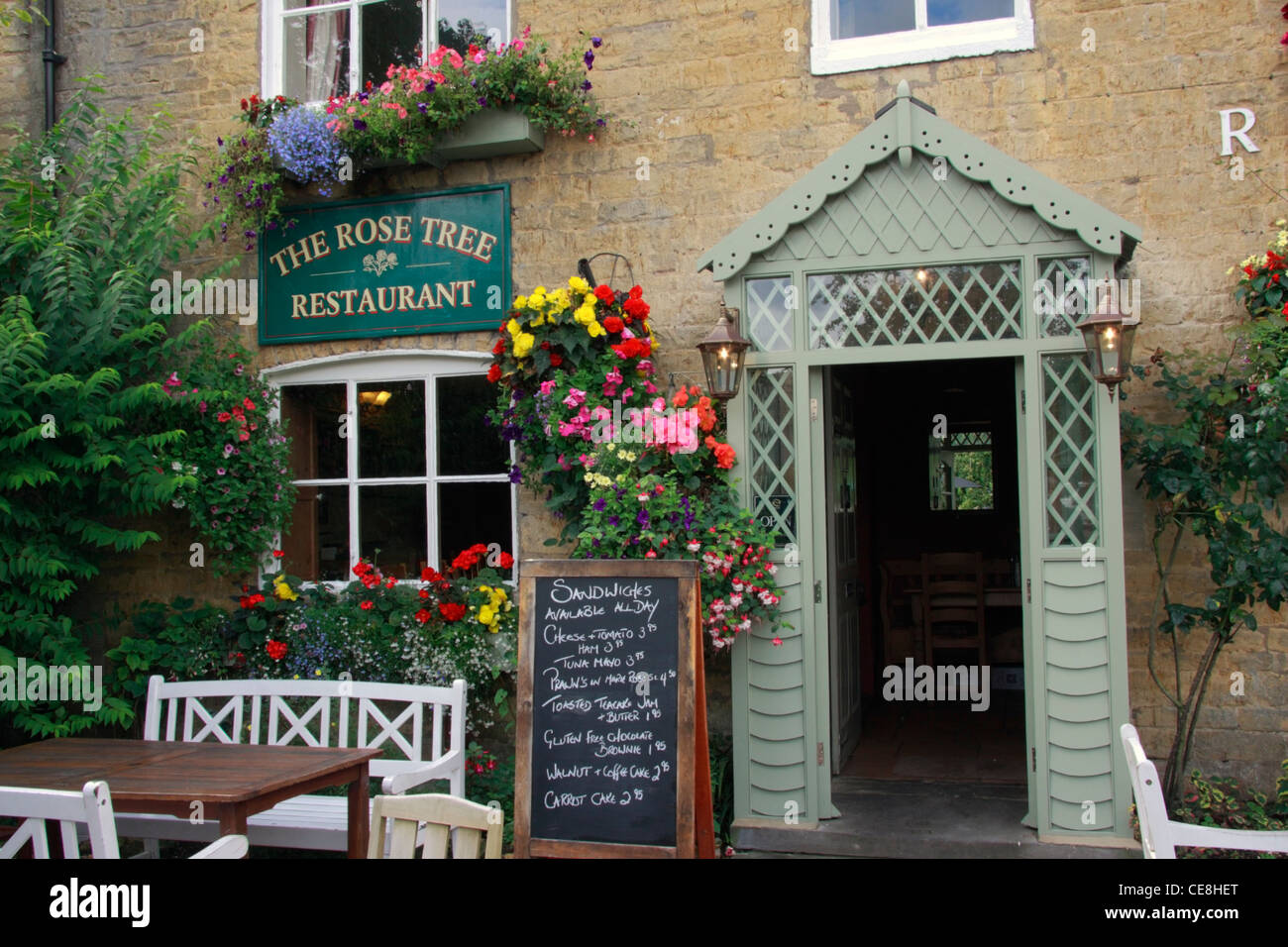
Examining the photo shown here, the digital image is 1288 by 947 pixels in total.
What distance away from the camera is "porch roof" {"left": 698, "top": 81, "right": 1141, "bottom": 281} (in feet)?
15.7

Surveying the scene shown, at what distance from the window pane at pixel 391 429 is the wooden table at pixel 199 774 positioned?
2.38 m

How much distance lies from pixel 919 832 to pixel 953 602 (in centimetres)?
307

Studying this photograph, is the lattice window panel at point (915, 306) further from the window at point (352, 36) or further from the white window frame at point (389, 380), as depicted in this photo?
the window at point (352, 36)

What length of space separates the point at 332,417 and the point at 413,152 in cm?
179

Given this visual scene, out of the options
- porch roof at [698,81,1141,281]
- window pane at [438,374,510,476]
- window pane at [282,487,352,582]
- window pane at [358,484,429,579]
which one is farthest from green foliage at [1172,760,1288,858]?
window pane at [282,487,352,582]

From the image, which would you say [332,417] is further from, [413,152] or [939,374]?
[939,374]

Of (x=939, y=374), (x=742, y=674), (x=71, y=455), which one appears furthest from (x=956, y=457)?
(x=71, y=455)

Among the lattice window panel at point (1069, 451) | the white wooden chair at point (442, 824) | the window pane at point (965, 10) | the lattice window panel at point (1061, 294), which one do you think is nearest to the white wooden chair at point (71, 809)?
the white wooden chair at point (442, 824)

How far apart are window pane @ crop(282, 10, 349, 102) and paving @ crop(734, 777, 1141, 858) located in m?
5.30

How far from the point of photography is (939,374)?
10.0 m

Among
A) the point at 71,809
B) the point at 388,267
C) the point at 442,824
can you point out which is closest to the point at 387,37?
the point at 388,267

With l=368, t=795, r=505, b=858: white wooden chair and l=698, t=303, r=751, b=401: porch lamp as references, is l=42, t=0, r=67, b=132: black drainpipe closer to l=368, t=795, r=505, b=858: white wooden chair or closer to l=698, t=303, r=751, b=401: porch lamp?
l=698, t=303, r=751, b=401: porch lamp

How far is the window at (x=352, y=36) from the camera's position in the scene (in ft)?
21.6

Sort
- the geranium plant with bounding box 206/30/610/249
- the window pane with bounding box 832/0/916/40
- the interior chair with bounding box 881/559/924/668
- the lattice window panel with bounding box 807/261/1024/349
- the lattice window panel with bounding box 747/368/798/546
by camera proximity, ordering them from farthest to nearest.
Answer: the interior chair with bounding box 881/559/924/668
the geranium plant with bounding box 206/30/610/249
the window pane with bounding box 832/0/916/40
the lattice window panel with bounding box 747/368/798/546
the lattice window panel with bounding box 807/261/1024/349
